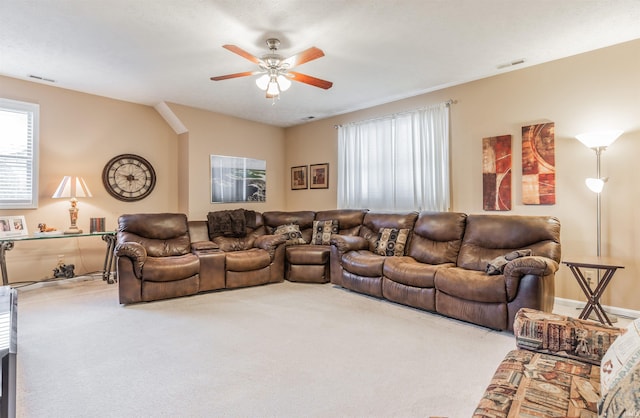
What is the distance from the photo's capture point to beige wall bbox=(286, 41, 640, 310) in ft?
11.1

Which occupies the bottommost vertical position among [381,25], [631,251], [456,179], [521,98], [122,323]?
[122,323]

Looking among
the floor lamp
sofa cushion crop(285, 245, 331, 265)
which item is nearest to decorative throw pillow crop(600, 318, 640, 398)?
the floor lamp

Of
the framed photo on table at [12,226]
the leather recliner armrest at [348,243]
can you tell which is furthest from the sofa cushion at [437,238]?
the framed photo on table at [12,226]

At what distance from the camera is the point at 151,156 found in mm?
5660

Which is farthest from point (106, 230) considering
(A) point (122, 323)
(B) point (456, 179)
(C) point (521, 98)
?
(C) point (521, 98)

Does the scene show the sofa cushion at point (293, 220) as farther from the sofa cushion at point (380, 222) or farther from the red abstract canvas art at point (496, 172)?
the red abstract canvas art at point (496, 172)

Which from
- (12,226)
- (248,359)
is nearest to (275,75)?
(248,359)

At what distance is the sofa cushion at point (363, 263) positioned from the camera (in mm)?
4062

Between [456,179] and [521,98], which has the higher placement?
[521,98]

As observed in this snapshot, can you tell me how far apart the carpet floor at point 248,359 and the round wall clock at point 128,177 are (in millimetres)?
1938

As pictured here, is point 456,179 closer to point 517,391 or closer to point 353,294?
point 353,294

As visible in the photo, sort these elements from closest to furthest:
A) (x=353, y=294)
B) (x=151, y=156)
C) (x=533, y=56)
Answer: (x=533, y=56) → (x=353, y=294) → (x=151, y=156)

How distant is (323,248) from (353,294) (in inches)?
38.9

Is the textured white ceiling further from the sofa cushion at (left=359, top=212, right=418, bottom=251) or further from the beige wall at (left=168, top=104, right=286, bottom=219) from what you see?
the sofa cushion at (left=359, top=212, right=418, bottom=251)
